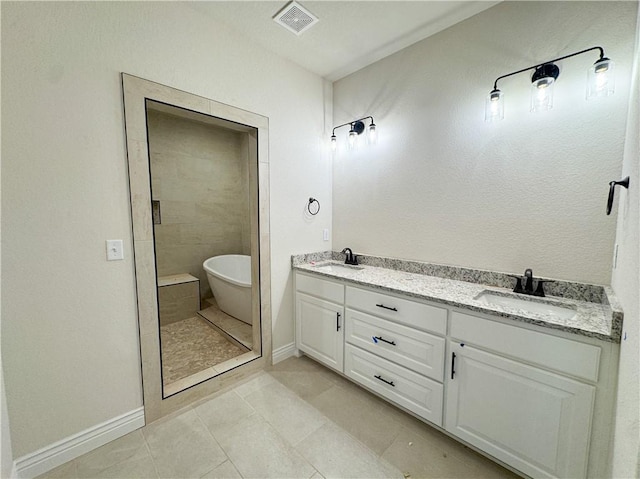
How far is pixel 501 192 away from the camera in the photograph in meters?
1.79

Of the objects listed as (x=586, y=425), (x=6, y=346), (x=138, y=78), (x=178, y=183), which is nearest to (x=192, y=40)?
(x=138, y=78)

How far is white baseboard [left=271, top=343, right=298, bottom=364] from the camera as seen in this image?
2469 mm

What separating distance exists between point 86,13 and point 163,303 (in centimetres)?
278

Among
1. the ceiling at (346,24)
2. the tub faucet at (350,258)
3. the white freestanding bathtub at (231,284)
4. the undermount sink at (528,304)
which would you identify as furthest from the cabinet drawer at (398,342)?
the ceiling at (346,24)

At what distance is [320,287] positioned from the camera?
2268 millimetres

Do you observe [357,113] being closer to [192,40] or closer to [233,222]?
[192,40]

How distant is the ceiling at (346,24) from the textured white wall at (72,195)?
263 mm

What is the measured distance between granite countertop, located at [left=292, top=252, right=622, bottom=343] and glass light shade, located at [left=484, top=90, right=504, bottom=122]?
105 centimetres

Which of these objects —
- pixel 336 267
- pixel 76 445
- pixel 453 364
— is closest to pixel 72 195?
pixel 76 445

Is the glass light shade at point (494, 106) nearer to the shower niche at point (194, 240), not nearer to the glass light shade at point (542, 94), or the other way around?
the glass light shade at point (542, 94)

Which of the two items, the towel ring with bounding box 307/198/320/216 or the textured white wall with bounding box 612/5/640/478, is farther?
the towel ring with bounding box 307/198/320/216

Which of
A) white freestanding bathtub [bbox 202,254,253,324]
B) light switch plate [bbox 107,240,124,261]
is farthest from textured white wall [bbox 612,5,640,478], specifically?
white freestanding bathtub [bbox 202,254,253,324]

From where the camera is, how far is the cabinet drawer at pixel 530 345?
3.71 feet

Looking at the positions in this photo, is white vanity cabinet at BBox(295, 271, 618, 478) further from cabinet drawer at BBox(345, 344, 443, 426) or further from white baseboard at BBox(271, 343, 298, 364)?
white baseboard at BBox(271, 343, 298, 364)
